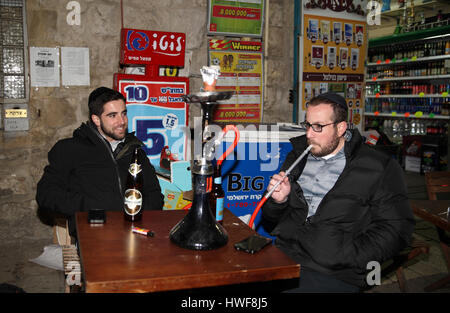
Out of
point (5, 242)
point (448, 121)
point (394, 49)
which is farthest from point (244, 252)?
point (394, 49)

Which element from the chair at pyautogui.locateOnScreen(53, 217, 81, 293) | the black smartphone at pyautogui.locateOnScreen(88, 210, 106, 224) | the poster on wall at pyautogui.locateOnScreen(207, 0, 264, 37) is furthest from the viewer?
the poster on wall at pyautogui.locateOnScreen(207, 0, 264, 37)

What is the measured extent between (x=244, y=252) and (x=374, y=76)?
26.5ft

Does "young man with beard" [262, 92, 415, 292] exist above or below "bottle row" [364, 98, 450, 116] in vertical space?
below

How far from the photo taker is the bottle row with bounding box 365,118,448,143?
25.5 feet

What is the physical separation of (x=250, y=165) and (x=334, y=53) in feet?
7.32

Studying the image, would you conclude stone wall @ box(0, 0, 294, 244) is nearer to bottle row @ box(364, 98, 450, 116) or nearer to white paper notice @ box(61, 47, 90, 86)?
white paper notice @ box(61, 47, 90, 86)

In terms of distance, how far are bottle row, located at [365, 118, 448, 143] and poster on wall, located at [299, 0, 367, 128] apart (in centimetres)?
380

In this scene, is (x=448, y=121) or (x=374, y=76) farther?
(x=374, y=76)

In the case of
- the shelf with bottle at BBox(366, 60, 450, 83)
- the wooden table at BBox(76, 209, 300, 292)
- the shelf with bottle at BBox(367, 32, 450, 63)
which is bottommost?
the wooden table at BBox(76, 209, 300, 292)

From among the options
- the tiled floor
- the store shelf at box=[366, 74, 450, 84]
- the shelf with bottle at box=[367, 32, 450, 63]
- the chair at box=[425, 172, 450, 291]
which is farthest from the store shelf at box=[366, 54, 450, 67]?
the chair at box=[425, 172, 450, 291]
